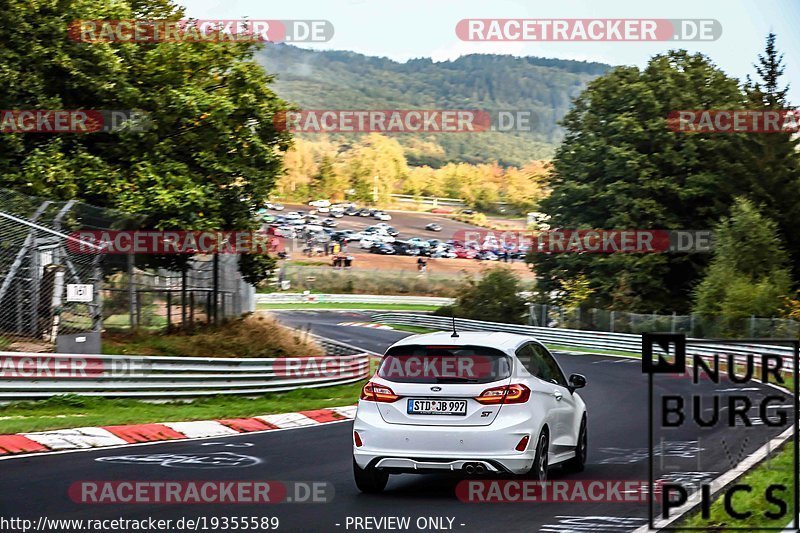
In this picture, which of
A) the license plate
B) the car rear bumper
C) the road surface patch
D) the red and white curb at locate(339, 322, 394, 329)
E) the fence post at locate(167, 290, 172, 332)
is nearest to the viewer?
the car rear bumper

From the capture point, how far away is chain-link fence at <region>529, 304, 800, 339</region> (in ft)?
143

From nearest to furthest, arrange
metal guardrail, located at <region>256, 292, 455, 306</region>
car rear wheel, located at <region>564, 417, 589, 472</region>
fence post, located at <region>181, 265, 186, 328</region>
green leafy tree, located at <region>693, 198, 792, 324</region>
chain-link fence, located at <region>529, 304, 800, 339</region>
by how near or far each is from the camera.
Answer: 1. car rear wheel, located at <region>564, 417, 589, 472</region>
2. fence post, located at <region>181, 265, 186, 328</region>
3. chain-link fence, located at <region>529, 304, 800, 339</region>
4. green leafy tree, located at <region>693, 198, 792, 324</region>
5. metal guardrail, located at <region>256, 292, 455, 306</region>

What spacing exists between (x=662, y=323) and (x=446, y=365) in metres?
40.2

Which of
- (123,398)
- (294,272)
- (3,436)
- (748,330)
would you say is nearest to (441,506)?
(3,436)

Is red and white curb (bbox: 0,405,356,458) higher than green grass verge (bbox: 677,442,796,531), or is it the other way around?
green grass verge (bbox: 677,442,796,531)

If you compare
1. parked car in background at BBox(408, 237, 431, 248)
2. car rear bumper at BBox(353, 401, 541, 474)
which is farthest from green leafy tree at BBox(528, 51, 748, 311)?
parked car in background at BBox(408, 237, 431, 248)

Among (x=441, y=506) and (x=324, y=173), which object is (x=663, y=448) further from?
(x=324, y=173)

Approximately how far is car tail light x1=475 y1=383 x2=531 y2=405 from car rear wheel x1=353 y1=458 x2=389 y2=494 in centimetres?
124

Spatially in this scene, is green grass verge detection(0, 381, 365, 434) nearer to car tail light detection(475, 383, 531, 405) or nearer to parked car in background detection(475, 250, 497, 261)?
car tail light detection(475, 383, 531, 405)

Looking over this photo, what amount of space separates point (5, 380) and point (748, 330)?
32.9m

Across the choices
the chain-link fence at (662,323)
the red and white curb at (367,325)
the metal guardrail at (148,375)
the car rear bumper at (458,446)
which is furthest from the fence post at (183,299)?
the red and white curb at (367,325)

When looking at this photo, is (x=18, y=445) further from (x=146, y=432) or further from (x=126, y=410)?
(x=126, y=410)

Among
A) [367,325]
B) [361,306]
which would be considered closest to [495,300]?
[367,325]

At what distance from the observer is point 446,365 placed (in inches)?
434
